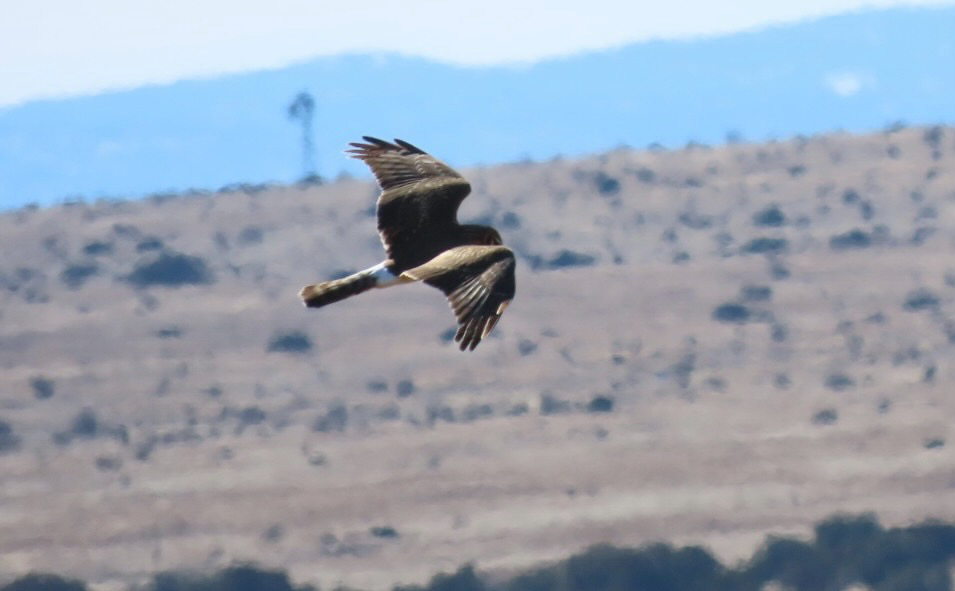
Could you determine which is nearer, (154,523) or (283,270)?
(154,523)

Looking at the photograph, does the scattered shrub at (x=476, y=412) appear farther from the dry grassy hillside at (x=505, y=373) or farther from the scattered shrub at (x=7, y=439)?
the scattered shrub at (x=7, y=439)

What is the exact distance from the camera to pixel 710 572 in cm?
5303

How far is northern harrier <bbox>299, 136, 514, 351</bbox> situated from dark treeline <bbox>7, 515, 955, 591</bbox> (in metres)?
36.8

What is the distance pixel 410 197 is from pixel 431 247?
24.9 inches

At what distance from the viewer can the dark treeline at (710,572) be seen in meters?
52.3

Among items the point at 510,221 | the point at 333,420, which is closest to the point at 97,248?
the point at 510,221

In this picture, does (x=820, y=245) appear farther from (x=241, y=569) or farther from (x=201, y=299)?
(x=241, y=569)

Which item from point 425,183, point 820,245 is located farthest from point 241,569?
point 820,245

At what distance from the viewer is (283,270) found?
99.2 metres

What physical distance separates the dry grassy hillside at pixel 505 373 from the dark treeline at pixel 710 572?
4233 millimetres

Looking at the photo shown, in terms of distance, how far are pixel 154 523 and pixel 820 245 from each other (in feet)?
142

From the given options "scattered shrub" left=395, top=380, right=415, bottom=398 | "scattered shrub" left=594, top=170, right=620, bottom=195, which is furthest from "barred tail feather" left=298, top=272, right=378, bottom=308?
"scattered shrub" left=594, top=170, right=620, bottom=195

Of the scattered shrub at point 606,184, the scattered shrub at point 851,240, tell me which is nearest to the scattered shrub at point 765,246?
the scattered shrub at point 851,240

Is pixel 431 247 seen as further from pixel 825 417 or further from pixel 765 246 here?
pixel 765 246
